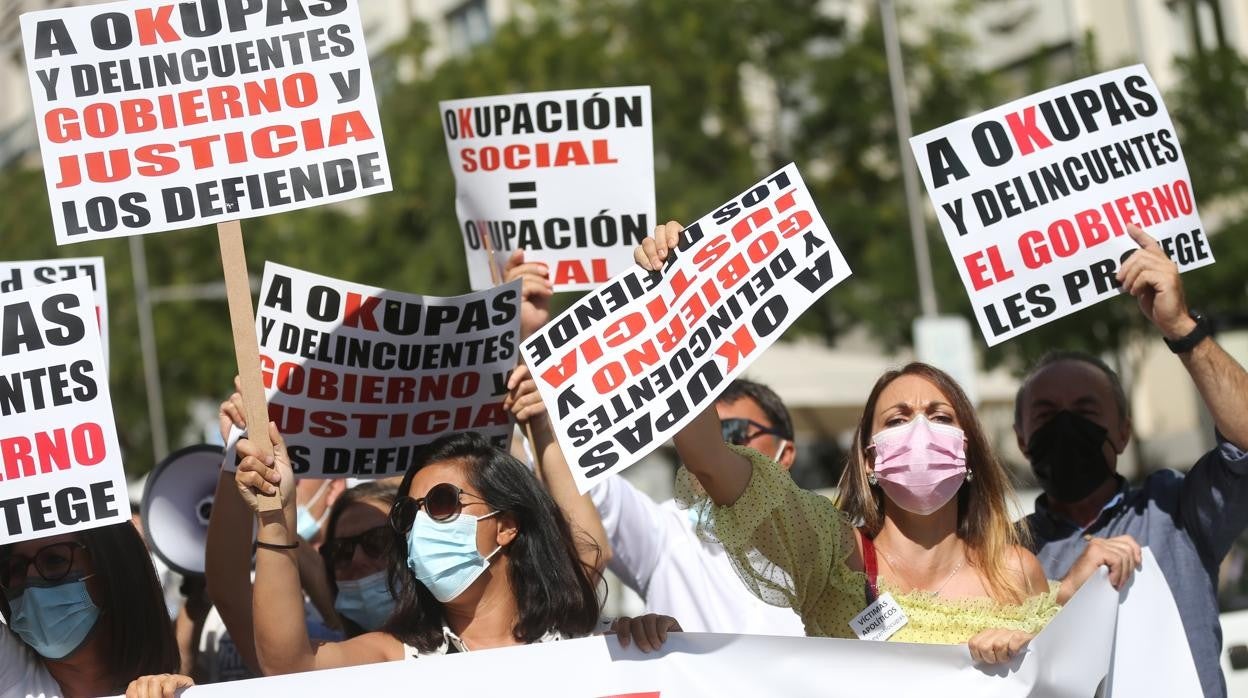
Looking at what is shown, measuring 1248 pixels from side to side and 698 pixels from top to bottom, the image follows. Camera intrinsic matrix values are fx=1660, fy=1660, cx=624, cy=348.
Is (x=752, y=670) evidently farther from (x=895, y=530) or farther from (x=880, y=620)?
(x=895, y=530)

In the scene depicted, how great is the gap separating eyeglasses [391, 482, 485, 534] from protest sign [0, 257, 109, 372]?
4.83 ft

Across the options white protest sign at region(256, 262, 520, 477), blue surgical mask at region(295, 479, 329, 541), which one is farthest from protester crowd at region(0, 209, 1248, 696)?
blue surgical mask at region(295, 479, 329, 541)

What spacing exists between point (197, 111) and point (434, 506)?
3.80 feet

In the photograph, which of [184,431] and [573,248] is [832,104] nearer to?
[184,431]

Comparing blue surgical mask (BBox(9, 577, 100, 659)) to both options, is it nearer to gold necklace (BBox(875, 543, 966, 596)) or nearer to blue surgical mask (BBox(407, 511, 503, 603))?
blue surgical mask (BBox(407, 511, 503, 603))

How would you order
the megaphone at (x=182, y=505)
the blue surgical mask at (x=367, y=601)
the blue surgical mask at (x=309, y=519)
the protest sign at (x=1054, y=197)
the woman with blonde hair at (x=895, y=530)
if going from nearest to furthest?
the woman with blonde hair at (x=895, y=530), the protest sign at (x=1054, y=197), the blue surgical mask at (x=367, y=601), the megaphone at (x=182, y=505), the blue surgical mask at (x=309, y=519)

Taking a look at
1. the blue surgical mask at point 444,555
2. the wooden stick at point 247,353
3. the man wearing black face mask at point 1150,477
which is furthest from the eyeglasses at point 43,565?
the man wearing black face mask at point 1150,477

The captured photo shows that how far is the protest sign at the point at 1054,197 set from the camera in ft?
14.1

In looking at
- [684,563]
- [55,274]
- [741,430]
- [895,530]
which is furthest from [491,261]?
[895,530]

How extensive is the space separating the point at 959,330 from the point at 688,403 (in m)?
12.6

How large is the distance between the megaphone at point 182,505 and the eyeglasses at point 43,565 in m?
1.02

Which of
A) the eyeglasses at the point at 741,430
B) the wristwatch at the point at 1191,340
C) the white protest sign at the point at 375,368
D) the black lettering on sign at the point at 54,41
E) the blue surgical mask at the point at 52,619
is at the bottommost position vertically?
the blue surgical mask at the point at 52,619

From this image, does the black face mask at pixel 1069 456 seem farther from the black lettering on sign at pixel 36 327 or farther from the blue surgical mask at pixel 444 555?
the black lettering on sign at pixel 36 327

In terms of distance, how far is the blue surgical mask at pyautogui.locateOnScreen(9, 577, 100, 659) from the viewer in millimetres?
3869
